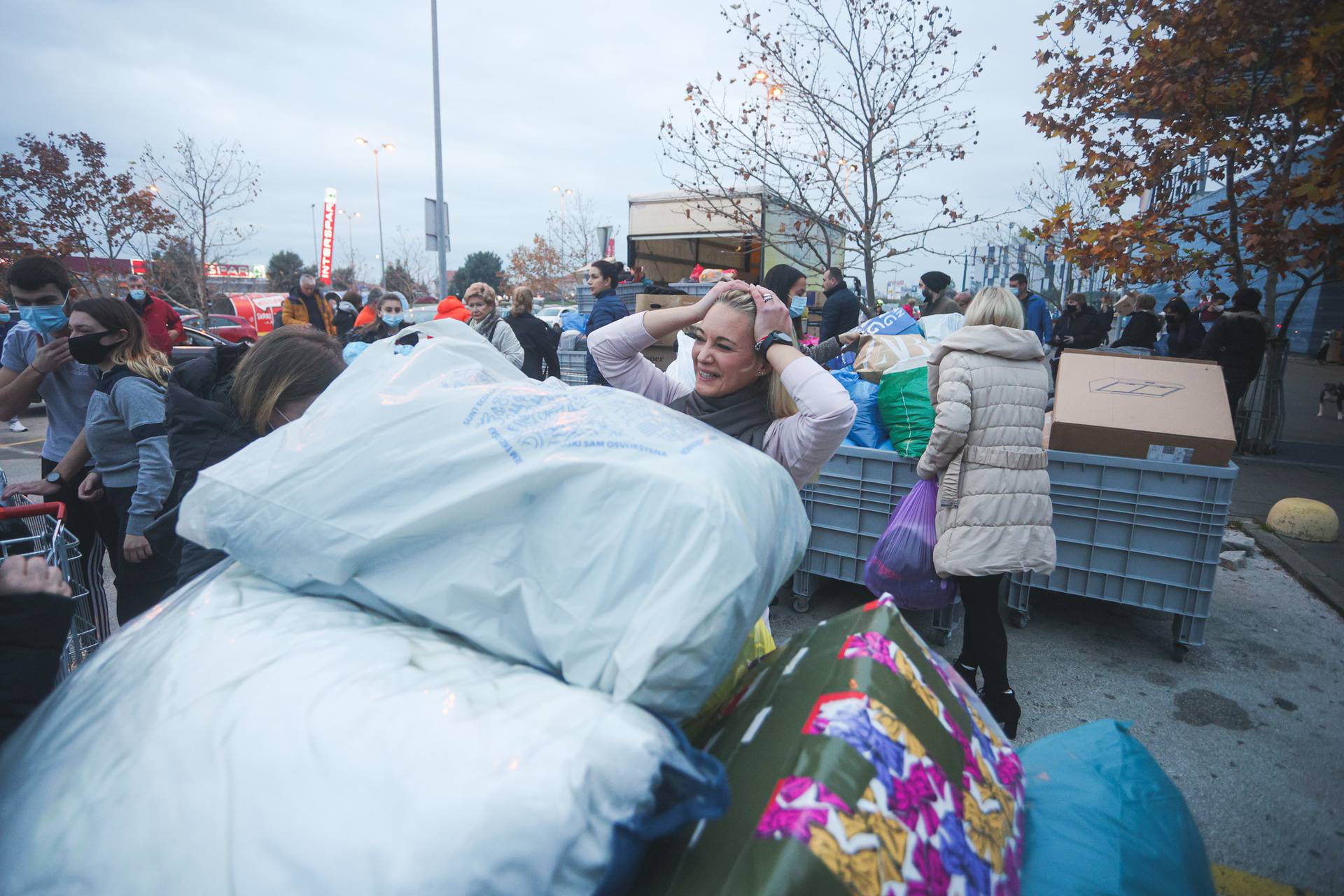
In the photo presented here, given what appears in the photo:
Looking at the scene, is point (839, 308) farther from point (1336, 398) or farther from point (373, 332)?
point (1336, 398)

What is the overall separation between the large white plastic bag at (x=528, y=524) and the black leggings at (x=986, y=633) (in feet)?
7.10

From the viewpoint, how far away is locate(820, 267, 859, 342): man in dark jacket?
712 cm

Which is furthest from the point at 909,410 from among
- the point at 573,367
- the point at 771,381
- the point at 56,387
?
the point at 573,367

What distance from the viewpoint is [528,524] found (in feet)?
3.38

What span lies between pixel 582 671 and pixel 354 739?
0.90 ft

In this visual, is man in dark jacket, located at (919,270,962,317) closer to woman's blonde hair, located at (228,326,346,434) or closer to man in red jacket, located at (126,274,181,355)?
woman's blonde hair, located at (228,326,346,434)

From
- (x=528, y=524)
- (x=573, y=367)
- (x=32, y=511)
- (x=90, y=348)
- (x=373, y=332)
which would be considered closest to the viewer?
(x=528, y=524)

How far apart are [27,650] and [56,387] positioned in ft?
10.00

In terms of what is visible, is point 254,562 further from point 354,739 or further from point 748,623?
point 748,623

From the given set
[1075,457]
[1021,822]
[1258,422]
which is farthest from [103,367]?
[1258,422]

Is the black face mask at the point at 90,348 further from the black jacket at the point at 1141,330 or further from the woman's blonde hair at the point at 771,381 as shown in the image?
the black jacket at the point at 1141,330

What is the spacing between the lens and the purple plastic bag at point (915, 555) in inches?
129

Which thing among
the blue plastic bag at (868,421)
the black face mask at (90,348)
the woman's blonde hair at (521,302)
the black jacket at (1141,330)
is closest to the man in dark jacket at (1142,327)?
the black jacket at (1141,330)

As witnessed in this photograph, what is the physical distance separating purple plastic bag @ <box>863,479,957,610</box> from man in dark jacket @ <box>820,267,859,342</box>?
3963 mm
